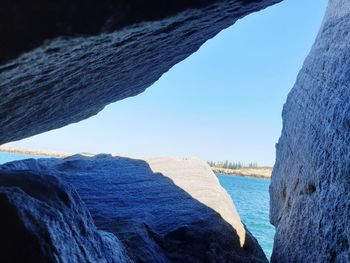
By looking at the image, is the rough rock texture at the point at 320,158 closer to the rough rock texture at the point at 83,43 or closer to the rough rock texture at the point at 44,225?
the rough rock texture at the point at 83,43

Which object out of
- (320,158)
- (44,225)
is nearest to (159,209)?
(320,158)

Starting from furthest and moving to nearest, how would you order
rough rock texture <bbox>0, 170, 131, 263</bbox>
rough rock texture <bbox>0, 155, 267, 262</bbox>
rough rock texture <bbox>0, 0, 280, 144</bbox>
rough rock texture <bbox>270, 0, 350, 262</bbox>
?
rough rock texture <bbox>0, 155, 267, 262</bbox>
rough rock texture <bbox>270, 0, 350, 262</bbox>
rough rock texture <bbox>0, 170, 131, 263</bbox>
rough rock texture <bbox>0, 0, 280, 144</bbox>

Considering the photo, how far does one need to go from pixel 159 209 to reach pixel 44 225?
17.4 ft

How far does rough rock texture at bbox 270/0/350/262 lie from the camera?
5391 mm

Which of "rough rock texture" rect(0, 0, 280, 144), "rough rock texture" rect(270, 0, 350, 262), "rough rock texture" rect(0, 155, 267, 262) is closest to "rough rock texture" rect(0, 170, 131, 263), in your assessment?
"rough rock texture" rect(0, 155, 267, 262)

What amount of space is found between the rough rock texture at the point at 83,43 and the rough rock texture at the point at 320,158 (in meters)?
1.82

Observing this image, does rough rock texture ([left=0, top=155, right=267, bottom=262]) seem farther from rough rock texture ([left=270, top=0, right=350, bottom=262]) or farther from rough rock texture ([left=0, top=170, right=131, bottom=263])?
rough rock texture ([left=270, top=0, right=350, bottom=262])

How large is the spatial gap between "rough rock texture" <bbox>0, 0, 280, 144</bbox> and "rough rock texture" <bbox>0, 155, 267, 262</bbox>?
46.5 inches

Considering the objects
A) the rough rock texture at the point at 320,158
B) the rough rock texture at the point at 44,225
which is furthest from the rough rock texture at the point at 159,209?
the rough rock texture at the point at 320,158

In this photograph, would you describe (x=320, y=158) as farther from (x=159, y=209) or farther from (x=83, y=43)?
(x=83, y=43)

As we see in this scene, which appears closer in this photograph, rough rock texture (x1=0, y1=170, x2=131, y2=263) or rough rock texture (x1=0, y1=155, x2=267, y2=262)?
rough rock texture (x1=0, y1=170, x2=131, y2=263)

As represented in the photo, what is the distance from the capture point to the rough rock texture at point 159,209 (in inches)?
295

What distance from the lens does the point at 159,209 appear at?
361 inches

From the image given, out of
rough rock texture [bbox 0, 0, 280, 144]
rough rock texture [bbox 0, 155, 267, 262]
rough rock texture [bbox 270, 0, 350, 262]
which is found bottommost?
rough rock texture [bbox 0, 155, 267, 262]
